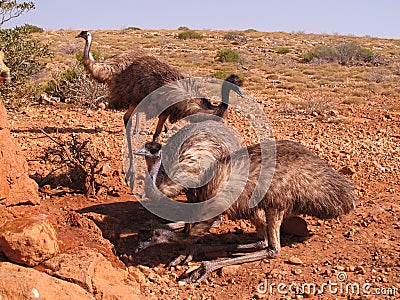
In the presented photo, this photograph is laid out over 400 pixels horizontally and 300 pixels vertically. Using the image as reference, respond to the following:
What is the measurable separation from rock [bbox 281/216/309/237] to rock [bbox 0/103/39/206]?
256 cm

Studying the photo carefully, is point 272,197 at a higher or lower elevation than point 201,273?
higher

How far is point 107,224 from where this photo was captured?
5.11 m

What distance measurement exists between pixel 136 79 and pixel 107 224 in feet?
10.7

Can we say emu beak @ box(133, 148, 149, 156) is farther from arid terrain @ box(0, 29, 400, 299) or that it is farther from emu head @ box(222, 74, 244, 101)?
emu head @ box(222, 74, 244, 101)

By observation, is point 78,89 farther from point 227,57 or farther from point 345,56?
point 345,56

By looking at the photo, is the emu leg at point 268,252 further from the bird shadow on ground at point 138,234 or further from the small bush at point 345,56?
the small bush at point 345,56

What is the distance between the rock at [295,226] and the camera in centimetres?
519

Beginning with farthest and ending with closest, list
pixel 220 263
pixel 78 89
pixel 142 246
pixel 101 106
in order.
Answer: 1. pixel 78 89
2. pixel 101 106
3. pixel 142 246
4. pixel 220 263

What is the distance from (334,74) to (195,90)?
53.5 ft

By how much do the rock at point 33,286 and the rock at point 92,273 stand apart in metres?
0.11

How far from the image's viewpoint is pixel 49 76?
16.4 m

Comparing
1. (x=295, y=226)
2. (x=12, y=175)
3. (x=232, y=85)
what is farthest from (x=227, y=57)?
(x=12, y=175)

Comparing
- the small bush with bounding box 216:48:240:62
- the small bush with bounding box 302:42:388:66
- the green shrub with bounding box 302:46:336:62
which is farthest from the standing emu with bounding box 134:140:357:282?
the green shrub with bounding box 302:46:336:62

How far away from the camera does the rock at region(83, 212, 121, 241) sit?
496 centimetres
